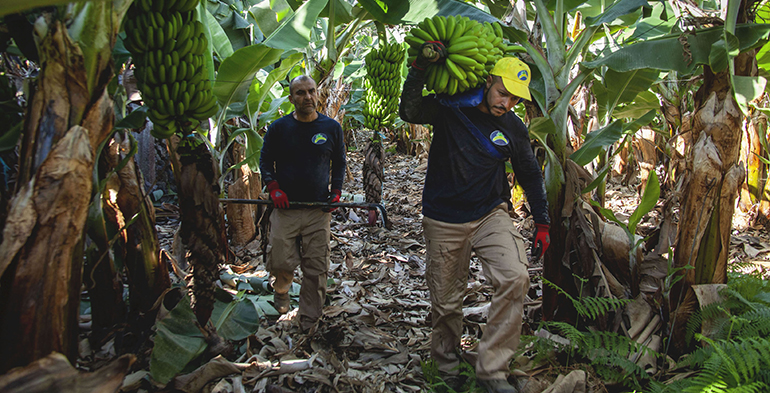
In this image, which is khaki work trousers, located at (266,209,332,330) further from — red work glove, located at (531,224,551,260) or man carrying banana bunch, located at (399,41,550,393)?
red work glove, located at (531,224,551,260)

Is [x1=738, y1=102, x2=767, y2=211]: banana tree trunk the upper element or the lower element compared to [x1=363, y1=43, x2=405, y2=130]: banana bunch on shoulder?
lower

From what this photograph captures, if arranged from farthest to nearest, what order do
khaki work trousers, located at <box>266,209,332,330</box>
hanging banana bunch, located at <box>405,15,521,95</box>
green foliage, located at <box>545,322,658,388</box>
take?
khaki work trousers, located at <box>266,209,332,330</box>
green foliage, located at <box>545,322,658,388</box>
hanging banana bunch, located at <box>405,15,521,95</box>

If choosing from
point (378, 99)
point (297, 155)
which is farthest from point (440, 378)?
point (378, 99)

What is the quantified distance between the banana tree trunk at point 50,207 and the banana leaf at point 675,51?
9.39 ft

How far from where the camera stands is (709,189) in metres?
2.68

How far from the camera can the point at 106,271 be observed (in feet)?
8.68

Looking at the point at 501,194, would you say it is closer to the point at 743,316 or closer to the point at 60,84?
the point at 743,316

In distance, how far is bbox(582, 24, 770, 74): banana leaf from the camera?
2.55 meters

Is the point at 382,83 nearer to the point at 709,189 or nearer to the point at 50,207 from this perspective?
the point at 709,189

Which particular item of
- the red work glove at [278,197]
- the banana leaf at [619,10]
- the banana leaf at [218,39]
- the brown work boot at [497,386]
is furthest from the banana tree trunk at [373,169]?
the brown work boot at [497,386]

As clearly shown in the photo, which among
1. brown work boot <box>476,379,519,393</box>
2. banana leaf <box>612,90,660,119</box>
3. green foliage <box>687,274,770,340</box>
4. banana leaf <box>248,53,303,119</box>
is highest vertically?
banana leaf <box>248,53,303,119</box>

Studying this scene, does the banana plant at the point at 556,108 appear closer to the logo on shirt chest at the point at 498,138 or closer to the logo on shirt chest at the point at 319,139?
the logo on shirt chest at the point at 498,138

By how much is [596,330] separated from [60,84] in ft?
10.6

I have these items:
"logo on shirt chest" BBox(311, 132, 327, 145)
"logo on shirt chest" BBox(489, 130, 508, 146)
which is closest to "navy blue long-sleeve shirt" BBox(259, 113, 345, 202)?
"logo on shirt chest" BBox(311, 132, 327, 145)
